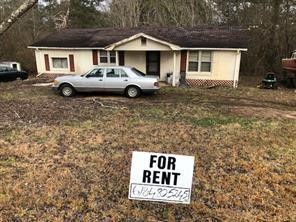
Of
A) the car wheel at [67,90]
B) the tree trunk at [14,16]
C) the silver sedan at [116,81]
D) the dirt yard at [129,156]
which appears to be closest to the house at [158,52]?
the silver sedan at [116,81]

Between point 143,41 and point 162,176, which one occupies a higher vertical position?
point 143,41

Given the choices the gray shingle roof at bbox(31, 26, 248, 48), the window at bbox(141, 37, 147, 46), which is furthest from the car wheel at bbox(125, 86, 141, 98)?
the gray shingle roof at bbox(31, 26, 248, 48)

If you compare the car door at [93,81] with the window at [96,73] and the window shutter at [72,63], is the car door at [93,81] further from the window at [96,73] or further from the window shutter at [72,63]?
the window shutter at [72,63]

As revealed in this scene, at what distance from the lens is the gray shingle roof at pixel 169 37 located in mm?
17281

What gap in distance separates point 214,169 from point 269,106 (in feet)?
23.9

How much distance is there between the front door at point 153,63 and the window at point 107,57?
2165 millimetres

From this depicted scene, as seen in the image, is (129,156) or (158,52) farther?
(158,52)

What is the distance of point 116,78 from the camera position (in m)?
13.2

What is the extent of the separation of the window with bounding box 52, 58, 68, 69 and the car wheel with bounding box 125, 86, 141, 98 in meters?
8.31

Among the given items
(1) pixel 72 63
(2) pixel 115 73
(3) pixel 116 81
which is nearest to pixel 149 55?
(1) pixel 72 63

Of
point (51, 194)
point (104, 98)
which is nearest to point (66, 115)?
point (104, 98)

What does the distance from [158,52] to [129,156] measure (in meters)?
12.9

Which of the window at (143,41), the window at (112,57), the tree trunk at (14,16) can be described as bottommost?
the window at (112,57)

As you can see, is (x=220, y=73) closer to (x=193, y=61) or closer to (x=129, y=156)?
(x=193, y=61)
